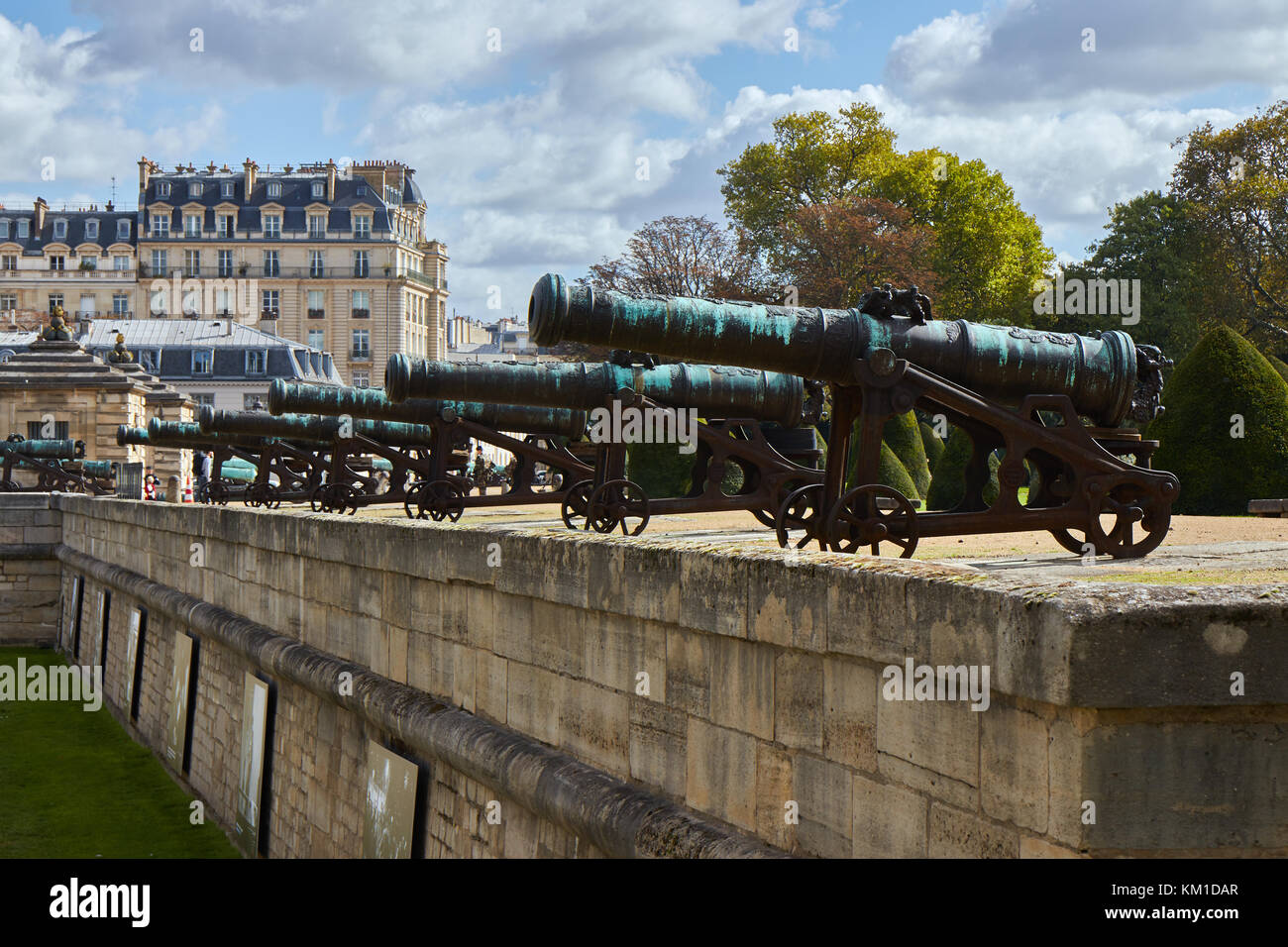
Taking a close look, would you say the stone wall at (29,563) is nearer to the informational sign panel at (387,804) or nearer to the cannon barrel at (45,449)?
the cannon barrel at (45,449)

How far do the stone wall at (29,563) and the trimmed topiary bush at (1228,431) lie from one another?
66.6 ft

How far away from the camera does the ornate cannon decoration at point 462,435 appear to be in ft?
48.2

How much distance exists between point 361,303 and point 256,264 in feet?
22.3

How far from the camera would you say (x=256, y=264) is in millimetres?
96375

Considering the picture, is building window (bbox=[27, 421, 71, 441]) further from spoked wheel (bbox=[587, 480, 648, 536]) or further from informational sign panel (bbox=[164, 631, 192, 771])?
spoked wheel (bbox=[587, 480, 648, 536])

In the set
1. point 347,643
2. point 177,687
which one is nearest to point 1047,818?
point 347,643

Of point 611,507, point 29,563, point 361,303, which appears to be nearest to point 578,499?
point 611,507

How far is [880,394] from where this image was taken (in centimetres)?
708

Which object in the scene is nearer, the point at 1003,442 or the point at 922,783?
the point at 922,783

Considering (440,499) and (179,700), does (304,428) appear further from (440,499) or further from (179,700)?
(440,499)

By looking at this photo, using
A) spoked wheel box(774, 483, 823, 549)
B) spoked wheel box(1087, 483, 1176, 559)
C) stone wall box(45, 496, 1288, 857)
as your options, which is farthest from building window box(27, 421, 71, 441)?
spoked wheel box(1087, 483, 1176, 559)

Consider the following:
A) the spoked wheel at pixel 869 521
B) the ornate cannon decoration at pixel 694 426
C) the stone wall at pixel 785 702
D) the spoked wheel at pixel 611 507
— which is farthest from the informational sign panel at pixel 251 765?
the spoked wheel at pixel 869 521
